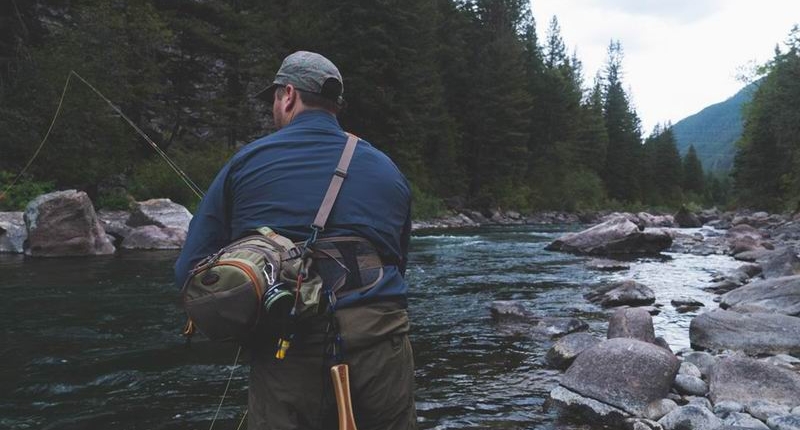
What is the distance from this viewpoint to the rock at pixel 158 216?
1775cm

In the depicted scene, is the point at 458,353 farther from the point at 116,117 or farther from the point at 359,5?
the point at 359,5

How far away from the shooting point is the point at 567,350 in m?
6.29

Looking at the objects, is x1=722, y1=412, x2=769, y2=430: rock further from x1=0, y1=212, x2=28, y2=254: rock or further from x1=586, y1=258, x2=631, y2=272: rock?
x1=0, y1=212, x2=28, y2=254: rock

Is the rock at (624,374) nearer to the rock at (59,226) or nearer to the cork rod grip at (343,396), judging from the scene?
the cork rod grip at (343,396)

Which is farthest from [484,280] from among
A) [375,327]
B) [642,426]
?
[375,327]

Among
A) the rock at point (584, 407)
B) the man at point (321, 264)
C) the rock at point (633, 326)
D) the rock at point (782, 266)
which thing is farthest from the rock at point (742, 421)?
the rock at point (782, 266)

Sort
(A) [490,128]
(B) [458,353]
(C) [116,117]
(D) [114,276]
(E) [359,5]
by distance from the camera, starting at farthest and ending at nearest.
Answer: (A) [490,128] < (E) [359,5] < (C) [116,117] < (D) [114,276] < (B) [458,353]

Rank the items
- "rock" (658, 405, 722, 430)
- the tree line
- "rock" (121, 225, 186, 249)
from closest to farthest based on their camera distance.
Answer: "rock" (658, 405, 722, 430) < "rock" (121, 225, 186, 249) < the tree line

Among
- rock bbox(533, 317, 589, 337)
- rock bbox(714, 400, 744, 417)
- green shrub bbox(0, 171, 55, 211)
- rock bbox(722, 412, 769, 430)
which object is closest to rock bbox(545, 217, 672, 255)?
rock bbox(533, 317, 589, 337)

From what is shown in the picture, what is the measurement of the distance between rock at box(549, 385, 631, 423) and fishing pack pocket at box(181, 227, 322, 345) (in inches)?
142

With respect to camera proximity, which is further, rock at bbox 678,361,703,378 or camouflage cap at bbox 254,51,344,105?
rock at bbox 678,361,703,378

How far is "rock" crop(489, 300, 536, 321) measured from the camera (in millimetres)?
8570

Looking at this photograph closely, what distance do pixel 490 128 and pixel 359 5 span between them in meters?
16.5

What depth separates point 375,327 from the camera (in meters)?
2.16
